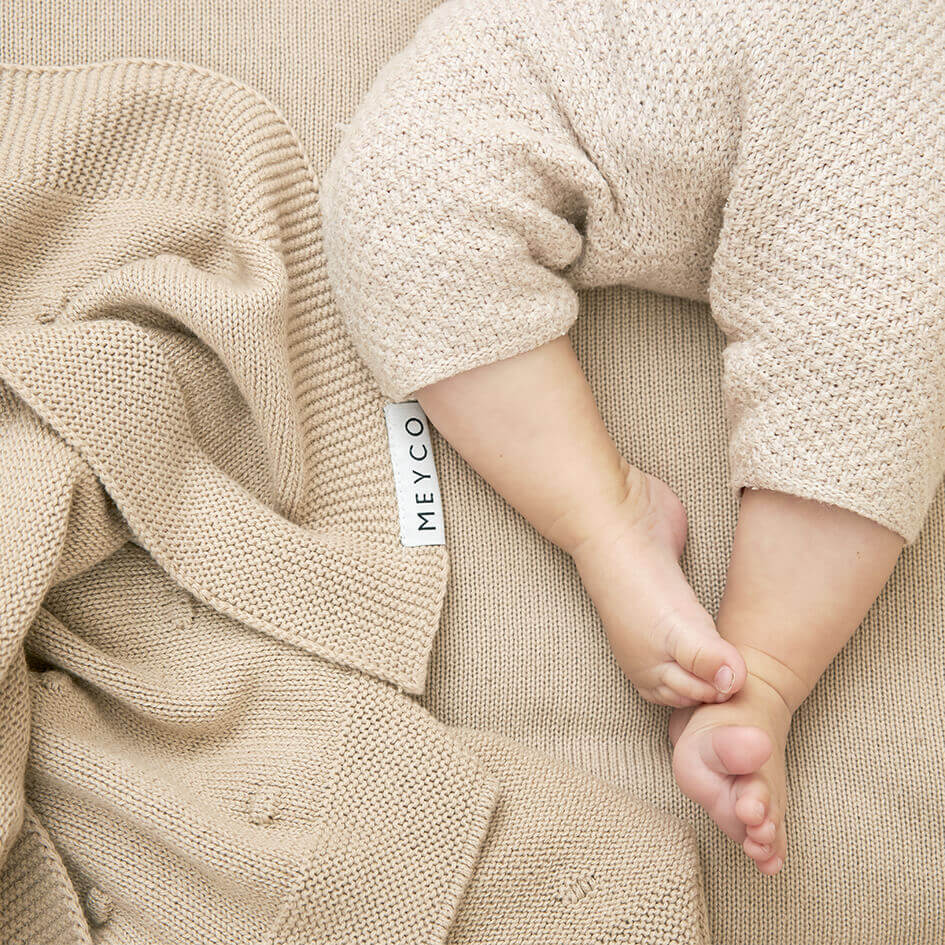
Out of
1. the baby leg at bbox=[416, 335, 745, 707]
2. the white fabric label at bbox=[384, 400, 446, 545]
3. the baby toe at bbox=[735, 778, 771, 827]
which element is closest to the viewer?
the baby toe at bbox=[735, 778, 771, 827]

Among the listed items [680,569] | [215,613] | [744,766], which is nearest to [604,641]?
[680,569]

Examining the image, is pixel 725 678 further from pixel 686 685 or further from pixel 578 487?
pixel 578 487

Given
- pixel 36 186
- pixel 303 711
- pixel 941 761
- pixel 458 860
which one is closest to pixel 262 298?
pixel 36 186

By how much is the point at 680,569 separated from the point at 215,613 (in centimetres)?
46

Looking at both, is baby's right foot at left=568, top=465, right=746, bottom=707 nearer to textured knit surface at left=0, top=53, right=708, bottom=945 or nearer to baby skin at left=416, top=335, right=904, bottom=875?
baby skin at left=416, top=335, right=904, bottom=875

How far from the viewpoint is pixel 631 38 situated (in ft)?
2.64

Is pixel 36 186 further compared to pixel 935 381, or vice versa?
pixel 36 186

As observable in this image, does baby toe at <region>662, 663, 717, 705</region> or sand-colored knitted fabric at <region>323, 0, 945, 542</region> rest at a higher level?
sand-colored knitted fabric at <region>323, 0, 945, 542</region>

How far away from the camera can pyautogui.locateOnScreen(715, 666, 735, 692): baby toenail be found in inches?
30.6

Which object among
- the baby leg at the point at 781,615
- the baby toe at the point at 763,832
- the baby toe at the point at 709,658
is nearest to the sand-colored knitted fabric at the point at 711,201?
the baby leg at the point at 781,615

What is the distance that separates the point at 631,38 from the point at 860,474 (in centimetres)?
43

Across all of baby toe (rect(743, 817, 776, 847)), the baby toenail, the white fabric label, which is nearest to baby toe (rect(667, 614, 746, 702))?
the baby toenail

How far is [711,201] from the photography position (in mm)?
845

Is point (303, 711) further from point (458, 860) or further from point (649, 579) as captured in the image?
point (649, 579)
